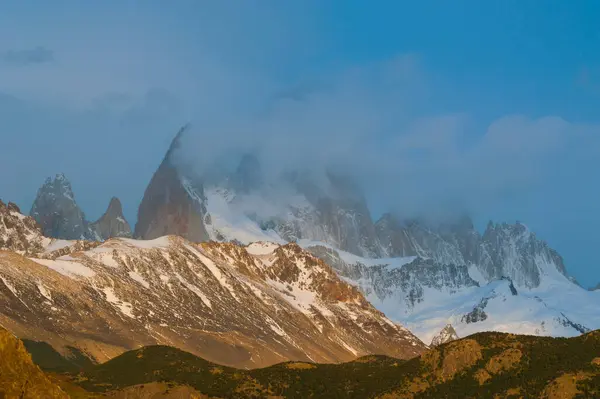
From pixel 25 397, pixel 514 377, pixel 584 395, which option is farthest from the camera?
pixel 514 377

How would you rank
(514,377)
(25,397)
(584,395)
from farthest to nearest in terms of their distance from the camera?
(514,377), (584,395), (25,397)

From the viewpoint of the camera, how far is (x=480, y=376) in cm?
19500

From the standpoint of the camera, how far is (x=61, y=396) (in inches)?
5802

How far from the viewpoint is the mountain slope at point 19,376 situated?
14188 cm

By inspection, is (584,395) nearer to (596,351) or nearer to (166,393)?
(596,351)

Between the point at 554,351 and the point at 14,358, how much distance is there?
100521 millimetres

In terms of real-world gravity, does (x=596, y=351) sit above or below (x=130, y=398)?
above

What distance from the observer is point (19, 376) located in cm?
14525

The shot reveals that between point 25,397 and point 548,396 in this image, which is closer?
point 25,397

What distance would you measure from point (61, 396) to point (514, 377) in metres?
83.1

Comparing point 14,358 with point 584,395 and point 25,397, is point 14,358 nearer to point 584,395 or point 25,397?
point 25,397

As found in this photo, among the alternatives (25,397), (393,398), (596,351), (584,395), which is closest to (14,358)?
(25,397)

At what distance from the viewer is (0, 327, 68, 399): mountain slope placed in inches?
5586

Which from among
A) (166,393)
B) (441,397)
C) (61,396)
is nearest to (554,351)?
(441,397)
